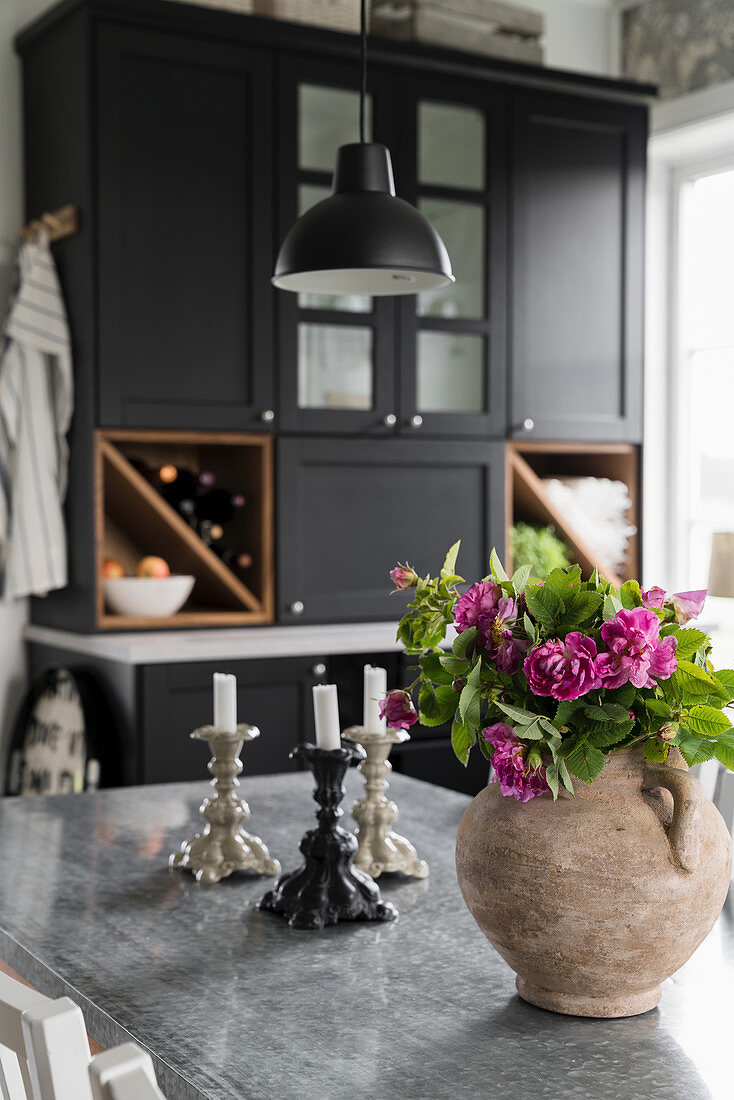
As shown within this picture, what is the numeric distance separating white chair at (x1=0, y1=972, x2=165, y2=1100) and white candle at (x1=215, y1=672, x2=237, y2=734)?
2.65 feet

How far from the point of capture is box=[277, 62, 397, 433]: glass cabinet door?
3449 millimetres

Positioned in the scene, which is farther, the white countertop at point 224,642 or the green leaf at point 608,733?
the white countertop at point 224,642

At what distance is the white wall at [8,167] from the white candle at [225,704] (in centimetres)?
201

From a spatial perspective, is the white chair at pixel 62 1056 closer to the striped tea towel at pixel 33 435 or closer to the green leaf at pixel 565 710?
the green leaf at pixel 565 710

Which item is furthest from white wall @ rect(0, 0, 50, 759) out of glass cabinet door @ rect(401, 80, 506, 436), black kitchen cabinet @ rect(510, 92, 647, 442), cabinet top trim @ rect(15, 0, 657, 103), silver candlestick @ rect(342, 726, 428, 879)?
silver candlestick @ rect(342, 726, 428, 879)

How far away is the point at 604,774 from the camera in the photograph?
120 cm

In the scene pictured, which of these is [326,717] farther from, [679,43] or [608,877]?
[679,43]

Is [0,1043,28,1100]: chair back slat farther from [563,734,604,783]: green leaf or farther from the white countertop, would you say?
the white countertop

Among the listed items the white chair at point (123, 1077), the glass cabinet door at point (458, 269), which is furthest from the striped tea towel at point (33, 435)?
the white chair at point (123, 1077)

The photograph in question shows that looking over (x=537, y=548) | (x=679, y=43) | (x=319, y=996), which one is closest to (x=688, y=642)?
(x=319, y=996)

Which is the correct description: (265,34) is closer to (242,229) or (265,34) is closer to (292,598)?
(242,229)

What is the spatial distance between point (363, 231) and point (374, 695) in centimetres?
63

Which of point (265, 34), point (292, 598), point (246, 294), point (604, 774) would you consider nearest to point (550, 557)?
point (292, 598)

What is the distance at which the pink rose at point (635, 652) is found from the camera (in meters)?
1.15
